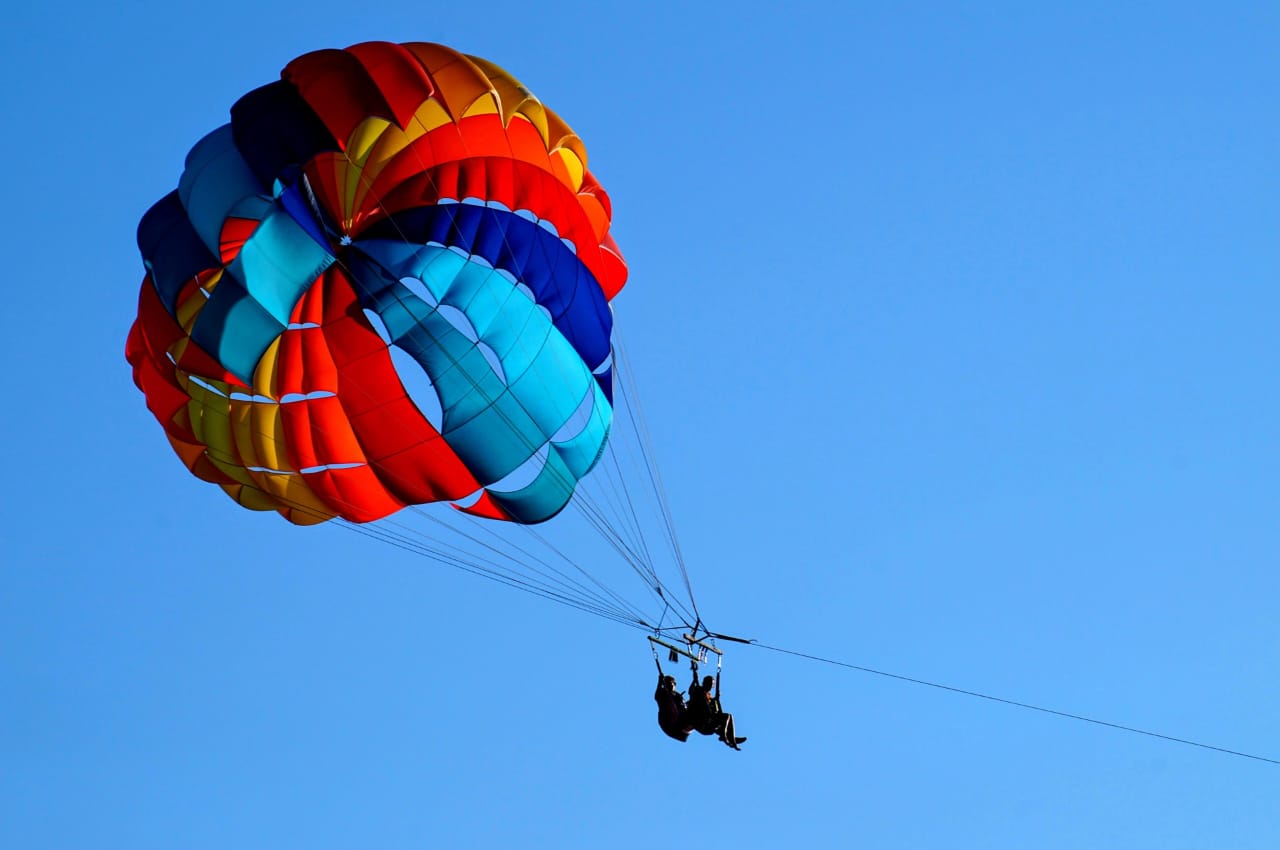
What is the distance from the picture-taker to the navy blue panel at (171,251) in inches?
693

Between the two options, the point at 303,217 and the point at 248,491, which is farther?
the point at 248,491

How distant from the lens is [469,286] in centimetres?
1786

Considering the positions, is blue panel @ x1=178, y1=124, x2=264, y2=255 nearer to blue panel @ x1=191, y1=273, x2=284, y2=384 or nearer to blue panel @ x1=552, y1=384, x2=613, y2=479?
blue panel @ x1=191, y1=273, x2=284, y2=384

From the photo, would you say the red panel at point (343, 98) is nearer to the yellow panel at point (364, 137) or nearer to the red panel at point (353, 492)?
the yellow panel at point (364, 137)

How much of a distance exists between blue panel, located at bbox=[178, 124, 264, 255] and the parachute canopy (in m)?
0.02

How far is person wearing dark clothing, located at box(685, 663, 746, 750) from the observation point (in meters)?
17.4

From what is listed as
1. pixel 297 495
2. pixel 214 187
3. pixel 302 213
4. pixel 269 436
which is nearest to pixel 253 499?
pixel 297 495

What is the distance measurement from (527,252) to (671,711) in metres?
3.86

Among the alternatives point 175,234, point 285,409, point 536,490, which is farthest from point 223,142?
point 536,490

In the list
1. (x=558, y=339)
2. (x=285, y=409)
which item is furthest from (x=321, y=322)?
(x=558, y=339)

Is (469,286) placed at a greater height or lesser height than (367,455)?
greater

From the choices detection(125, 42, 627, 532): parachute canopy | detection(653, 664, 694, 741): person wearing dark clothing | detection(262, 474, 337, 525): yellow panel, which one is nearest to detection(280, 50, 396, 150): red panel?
detection(125, 42, 627, 532): parachute canopy

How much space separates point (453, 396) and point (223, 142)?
2.75 metres

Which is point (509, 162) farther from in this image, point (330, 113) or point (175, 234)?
point (175, 234)
